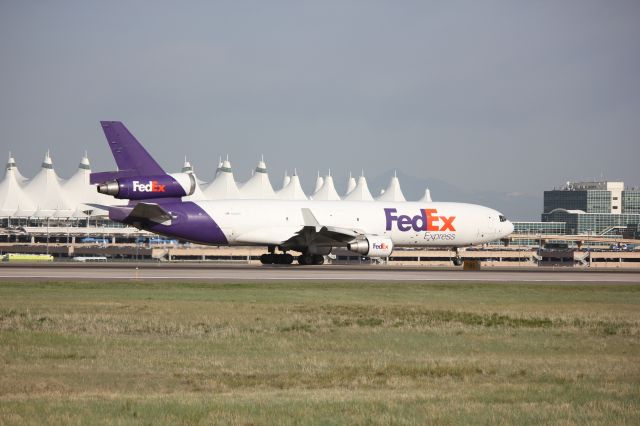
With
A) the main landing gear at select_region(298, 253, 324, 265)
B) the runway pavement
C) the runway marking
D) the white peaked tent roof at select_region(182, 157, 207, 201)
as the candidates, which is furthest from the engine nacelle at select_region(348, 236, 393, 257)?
the white peaked tent roof at select_region(182, 157, 207, 201)

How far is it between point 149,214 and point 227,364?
34.5 meters

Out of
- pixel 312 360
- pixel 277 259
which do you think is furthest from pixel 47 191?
pixel 312 360

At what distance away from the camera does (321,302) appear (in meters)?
30.3

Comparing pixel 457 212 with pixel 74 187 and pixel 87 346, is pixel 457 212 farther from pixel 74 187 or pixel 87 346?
pixel 74 187

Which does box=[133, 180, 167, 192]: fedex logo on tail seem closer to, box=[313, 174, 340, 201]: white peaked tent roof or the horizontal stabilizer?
the horizontal stabilizer

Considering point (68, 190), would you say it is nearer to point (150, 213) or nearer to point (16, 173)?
point (16, 173)

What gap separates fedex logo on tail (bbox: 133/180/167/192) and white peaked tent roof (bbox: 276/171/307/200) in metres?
123

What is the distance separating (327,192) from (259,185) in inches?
911

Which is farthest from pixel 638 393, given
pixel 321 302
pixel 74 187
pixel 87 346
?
pixel 74 187

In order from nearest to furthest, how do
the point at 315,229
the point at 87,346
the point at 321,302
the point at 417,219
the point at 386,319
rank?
the point at 87,346 → the point at 386,319 → the point at 321,302 → the point at 315,229 → the point at 417,219

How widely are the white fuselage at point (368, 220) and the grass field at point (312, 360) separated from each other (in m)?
22.6

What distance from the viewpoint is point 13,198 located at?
168750mm

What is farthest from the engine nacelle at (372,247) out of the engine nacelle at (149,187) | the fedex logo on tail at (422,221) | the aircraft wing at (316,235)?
the engine nacelle at (149,187)

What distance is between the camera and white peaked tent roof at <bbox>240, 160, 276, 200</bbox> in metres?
168
